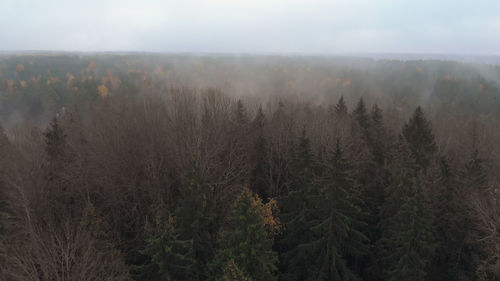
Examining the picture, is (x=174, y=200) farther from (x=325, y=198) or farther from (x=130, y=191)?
(x=325, y=198)

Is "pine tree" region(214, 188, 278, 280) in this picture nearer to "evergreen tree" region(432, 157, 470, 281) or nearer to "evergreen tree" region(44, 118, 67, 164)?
"evergreen tree" region(432, 157, 470, 281)

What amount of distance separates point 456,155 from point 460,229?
11862mm

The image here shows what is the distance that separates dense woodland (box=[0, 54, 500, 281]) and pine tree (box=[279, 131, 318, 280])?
0.09 m

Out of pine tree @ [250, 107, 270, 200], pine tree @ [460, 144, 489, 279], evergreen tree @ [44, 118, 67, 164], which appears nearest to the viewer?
pine tree @ [460, 144, 489, 279]

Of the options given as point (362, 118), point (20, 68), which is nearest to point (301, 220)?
point (362, 118)

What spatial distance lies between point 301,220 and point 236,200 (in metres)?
4.17

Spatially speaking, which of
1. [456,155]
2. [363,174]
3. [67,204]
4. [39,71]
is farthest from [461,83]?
[39,71]

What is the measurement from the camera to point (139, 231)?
16719mm

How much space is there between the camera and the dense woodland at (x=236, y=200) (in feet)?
40.4

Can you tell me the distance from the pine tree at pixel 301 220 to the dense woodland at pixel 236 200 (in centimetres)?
9

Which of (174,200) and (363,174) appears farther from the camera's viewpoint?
(363,174)

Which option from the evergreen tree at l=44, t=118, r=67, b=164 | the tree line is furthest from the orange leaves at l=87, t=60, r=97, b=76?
the evergreen tree at l=44, t=118, r=67, b=164

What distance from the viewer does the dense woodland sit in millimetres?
12320

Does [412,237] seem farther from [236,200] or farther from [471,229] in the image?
[236,200]
